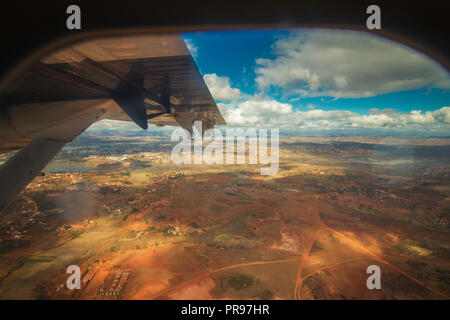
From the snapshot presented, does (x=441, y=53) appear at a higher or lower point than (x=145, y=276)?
higher

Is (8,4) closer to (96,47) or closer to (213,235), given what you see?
(96,47)

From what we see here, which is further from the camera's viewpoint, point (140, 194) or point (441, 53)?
point (140, 194)

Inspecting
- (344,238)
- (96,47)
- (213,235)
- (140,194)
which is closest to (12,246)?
(140,194)

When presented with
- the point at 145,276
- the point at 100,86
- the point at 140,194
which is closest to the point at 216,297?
the point at 145,276

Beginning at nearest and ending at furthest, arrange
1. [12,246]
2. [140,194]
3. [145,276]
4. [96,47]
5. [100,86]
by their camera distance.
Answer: [96,47] < [100,86] < [145,276] < [12,246] < [140,194]
